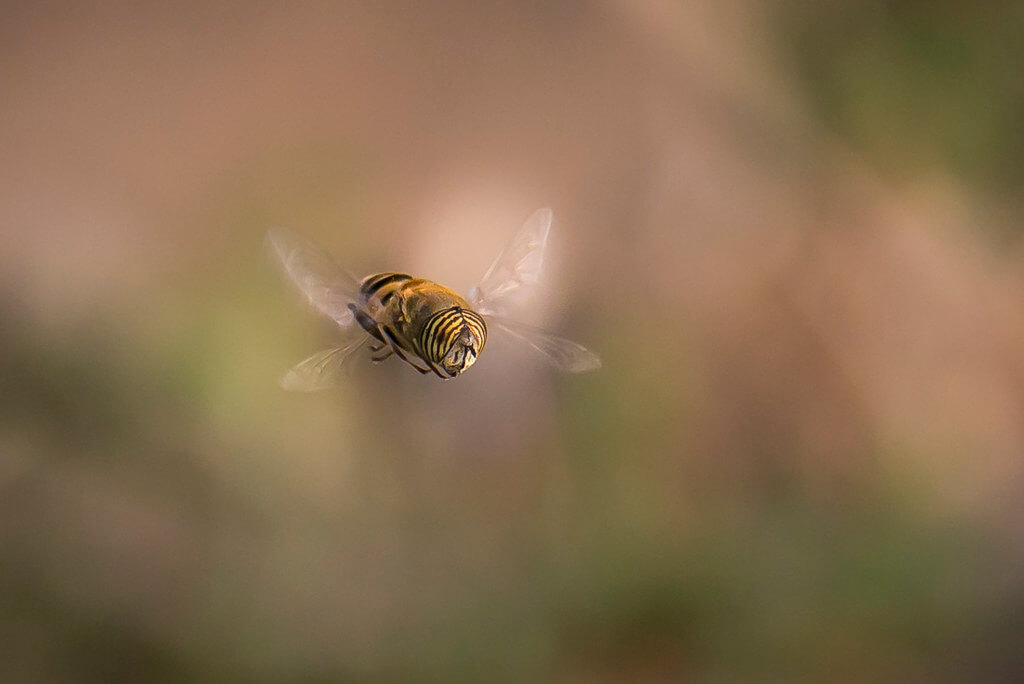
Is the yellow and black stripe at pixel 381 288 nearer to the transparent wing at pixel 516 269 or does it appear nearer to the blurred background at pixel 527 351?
the transparent wing at pixel 516 269

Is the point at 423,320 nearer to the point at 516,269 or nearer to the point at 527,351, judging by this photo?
the point at 516,269

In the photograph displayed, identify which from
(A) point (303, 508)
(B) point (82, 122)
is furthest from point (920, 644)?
(B) point (82, 122)

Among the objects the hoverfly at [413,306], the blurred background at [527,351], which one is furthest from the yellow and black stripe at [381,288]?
the blurred background at [527,351]

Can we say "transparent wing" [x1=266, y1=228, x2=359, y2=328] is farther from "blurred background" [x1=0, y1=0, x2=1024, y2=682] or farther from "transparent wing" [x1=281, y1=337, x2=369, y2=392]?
"blurred background" [x1=0, y1=0, x2=1024, y2=682]

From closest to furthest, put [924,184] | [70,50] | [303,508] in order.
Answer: [70,50] < [303,508] < [924,184]

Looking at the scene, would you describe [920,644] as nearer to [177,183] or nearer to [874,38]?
[874,38]
